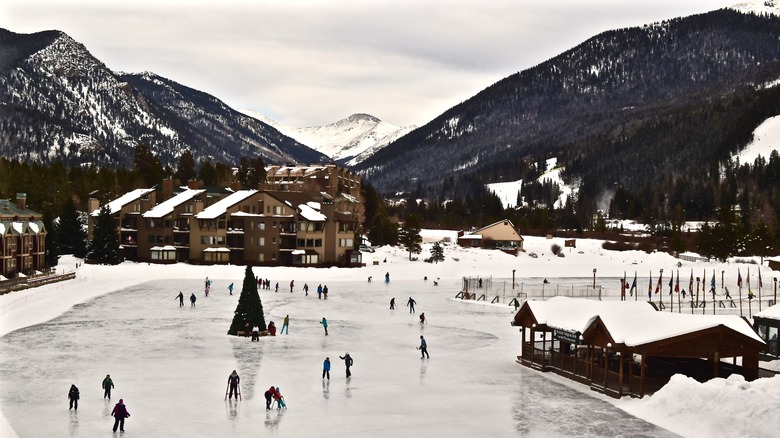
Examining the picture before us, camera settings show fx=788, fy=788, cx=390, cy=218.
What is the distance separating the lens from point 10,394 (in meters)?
29.0

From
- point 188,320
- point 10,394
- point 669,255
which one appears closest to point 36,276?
point 188,320

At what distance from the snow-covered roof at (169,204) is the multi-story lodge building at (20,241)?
1621 cm

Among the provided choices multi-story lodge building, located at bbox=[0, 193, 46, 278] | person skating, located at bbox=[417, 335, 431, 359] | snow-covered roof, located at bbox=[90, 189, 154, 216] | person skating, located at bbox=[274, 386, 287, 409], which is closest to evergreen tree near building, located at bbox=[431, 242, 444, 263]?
snow-covered roof, located at bbox=[90, 189, 154, 216]

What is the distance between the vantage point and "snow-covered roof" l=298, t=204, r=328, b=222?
312 feet

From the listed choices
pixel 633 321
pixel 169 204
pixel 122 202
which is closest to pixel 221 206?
pixel 169 204

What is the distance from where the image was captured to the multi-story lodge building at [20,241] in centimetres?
7225

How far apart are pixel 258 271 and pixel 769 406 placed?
69.5m

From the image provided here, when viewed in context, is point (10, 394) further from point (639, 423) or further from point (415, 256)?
point (415, 256)

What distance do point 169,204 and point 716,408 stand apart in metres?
86.2

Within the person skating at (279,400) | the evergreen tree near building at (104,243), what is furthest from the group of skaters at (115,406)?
the evergreen tree near building at (104,243)

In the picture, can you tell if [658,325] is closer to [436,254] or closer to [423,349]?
[423,349]

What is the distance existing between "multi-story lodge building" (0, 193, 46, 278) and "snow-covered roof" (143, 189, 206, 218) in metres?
16.2

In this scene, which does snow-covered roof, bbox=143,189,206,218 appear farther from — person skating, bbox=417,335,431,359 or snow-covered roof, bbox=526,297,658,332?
snow-covered roof, bbox=526,297,658,332

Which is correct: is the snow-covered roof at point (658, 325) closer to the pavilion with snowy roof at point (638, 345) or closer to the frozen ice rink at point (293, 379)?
the pavilion with snowy roof at point (638, 345)
